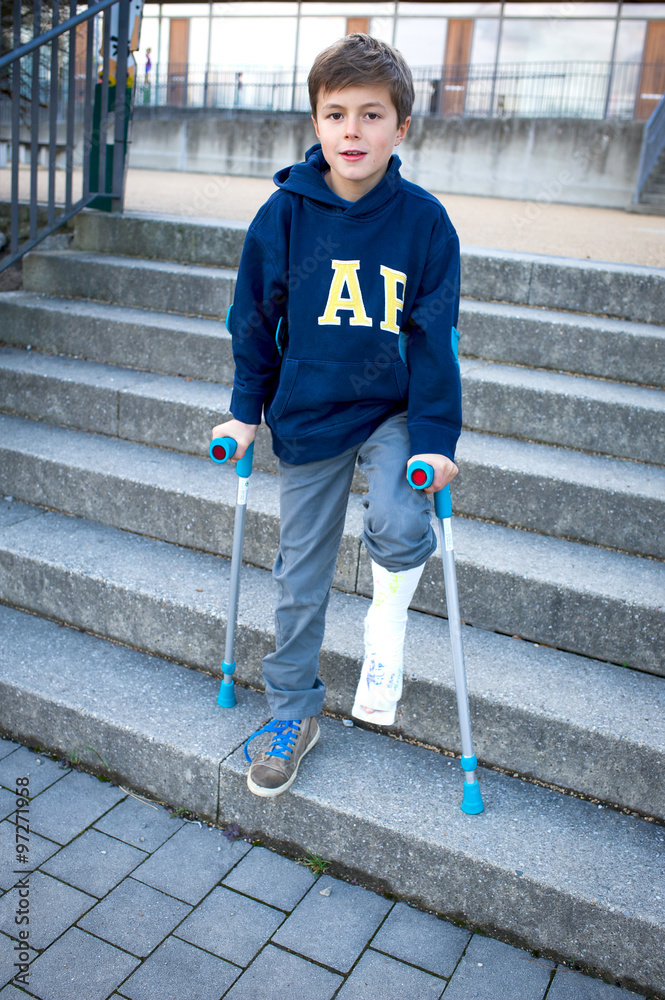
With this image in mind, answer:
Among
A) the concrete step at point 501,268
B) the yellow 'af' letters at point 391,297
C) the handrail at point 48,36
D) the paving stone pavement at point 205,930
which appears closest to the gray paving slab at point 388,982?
the paving stone pavement at point 205,930

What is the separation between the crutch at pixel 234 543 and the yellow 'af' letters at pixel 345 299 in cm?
42

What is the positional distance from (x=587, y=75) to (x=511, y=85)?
1.44m

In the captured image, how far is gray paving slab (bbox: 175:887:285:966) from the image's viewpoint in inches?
78.5

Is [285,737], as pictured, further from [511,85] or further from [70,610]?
[511,85]

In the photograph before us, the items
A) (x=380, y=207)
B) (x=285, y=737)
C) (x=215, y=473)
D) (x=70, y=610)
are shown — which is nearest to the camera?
(x=380, y=207)

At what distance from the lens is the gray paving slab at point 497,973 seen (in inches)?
75.3

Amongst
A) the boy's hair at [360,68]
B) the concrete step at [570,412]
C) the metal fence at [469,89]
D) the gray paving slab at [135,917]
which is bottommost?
the gray paving slab at [135,917]

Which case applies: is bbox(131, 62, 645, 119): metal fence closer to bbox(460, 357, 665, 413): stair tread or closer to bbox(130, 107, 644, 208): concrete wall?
bbox(130, 107, 644, 208): concrete wall

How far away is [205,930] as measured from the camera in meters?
2.04

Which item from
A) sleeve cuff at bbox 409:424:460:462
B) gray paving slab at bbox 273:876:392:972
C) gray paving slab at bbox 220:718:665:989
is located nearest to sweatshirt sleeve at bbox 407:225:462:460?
sleeve cuff at bbox 409:424:460:462

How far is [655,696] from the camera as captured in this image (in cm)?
244

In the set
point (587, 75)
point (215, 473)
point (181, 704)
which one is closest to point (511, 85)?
point (587, 75)

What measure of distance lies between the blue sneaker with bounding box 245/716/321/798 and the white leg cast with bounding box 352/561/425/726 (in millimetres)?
318

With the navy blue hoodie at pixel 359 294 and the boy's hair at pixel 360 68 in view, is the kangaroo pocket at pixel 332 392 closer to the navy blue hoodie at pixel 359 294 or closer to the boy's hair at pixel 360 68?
the navy blue hoodie at pixel 359 294
